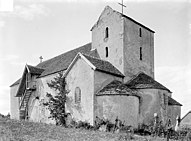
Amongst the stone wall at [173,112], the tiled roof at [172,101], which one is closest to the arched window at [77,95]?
the stone wall at [173,112]

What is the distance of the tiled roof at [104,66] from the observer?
30.2m

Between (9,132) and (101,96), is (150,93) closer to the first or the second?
(101,96)

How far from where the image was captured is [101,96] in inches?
1139

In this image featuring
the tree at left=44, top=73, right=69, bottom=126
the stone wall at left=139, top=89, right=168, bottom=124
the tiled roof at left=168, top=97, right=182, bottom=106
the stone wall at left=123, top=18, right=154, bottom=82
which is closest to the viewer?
the stone wall at left=139, top=89, right=168, bottom=124

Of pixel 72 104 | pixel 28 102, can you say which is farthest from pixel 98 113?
pixel 28 102

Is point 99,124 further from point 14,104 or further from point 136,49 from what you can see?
point 14,104

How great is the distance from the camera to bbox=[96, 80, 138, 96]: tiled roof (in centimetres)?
2836

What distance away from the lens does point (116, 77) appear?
103ft

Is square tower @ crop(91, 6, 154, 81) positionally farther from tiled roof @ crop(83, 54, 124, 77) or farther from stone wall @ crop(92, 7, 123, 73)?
tiled roof @ crop(83, 54, 124, 77)

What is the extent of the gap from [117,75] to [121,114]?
4.82 metres

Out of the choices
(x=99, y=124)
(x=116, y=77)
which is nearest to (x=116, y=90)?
(x=116, y=77)

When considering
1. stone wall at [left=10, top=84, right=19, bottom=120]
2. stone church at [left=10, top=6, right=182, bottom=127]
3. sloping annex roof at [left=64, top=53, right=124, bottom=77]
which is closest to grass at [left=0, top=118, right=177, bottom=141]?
stone church at [left=10, top=6, right=182, bottom=127]

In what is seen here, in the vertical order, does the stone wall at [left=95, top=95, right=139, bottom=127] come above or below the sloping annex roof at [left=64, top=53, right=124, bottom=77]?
below

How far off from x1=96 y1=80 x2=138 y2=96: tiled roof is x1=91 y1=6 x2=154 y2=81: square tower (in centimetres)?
266
